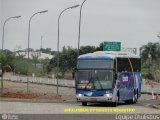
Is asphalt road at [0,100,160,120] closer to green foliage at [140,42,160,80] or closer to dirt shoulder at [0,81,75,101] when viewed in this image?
dirt shoulder at [0,81,75,101]

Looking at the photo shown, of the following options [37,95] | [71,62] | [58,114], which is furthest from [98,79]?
[71,62]

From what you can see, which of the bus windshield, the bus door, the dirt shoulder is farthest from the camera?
the dirt shoulder

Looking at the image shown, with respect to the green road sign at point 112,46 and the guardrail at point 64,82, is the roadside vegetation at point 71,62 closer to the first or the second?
the guardrail at point 64,82

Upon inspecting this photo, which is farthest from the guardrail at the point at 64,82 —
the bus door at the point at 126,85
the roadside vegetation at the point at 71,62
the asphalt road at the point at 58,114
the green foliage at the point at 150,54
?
the asphalt road at the point at 58,114

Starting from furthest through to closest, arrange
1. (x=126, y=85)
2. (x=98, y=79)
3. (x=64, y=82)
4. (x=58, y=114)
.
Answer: (x=64, y=82)
(x=126, y=85)
(x=98, y=79)
(x=58, y=114)

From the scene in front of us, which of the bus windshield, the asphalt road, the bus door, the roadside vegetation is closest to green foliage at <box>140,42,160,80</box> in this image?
the roadside vegetation

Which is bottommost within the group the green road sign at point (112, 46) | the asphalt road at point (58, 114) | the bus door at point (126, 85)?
the asphalt road at point (58, 114)

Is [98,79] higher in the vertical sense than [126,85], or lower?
higher

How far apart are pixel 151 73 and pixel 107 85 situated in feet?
254

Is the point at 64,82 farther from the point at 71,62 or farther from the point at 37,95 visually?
the point at 71,62

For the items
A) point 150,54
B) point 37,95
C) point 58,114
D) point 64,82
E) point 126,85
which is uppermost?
point 150,54

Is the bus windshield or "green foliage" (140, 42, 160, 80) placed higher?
"green foliage" (140, 42, 160, 80)

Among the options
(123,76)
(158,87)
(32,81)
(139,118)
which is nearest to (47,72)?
(32,81)

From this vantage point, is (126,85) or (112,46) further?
(112,46)
